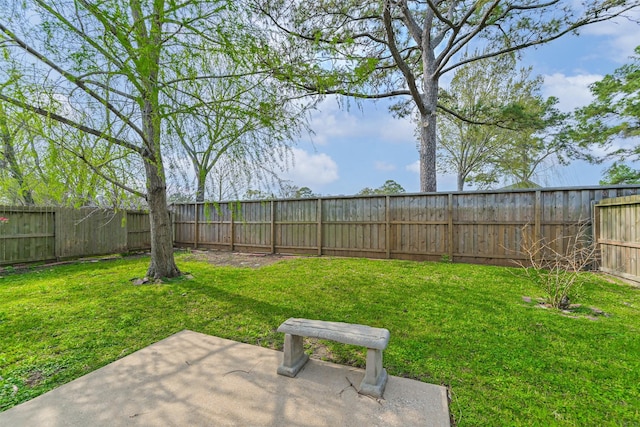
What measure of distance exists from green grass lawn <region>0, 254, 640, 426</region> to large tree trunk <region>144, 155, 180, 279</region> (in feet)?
1.15

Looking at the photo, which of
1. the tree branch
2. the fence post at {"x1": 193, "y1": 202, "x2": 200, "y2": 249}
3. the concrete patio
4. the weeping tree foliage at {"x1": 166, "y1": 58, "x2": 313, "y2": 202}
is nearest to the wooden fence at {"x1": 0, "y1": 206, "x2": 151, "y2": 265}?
the fence post at {"x1": 193, "y1": 202, "x2": 200, "y2": 249}

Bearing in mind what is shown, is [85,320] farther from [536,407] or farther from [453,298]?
[453,298]

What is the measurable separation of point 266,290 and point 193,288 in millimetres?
1169

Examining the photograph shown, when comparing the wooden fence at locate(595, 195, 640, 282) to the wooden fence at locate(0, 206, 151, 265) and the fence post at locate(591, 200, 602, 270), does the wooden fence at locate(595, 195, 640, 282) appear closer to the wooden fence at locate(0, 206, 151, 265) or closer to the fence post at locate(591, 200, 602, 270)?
the fence post at locate(591, 200, 602, 270)

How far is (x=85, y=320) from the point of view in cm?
290

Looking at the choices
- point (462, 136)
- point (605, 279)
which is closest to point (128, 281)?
point (605, 279)

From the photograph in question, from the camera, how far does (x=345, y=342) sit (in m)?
1.71

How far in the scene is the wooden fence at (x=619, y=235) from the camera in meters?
4.02

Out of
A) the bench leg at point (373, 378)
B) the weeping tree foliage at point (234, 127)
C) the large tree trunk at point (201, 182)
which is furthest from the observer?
the large tree trunk at point (201, 182)

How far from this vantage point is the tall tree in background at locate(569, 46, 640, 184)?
9562mm

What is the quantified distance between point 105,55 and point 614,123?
15.6m

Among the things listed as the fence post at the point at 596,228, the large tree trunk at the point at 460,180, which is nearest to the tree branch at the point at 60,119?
the fence post at the point at 596,228

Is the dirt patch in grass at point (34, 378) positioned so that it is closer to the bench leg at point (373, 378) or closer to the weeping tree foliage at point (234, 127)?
the weeping tree foliage at point (234, 127)

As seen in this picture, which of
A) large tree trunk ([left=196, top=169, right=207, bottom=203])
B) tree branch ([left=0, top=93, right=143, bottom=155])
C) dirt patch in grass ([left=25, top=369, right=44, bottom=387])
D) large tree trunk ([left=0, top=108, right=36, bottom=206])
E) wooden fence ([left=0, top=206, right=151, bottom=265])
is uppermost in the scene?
tree branch ([left=0, top=93, right=143, bottom=155])
